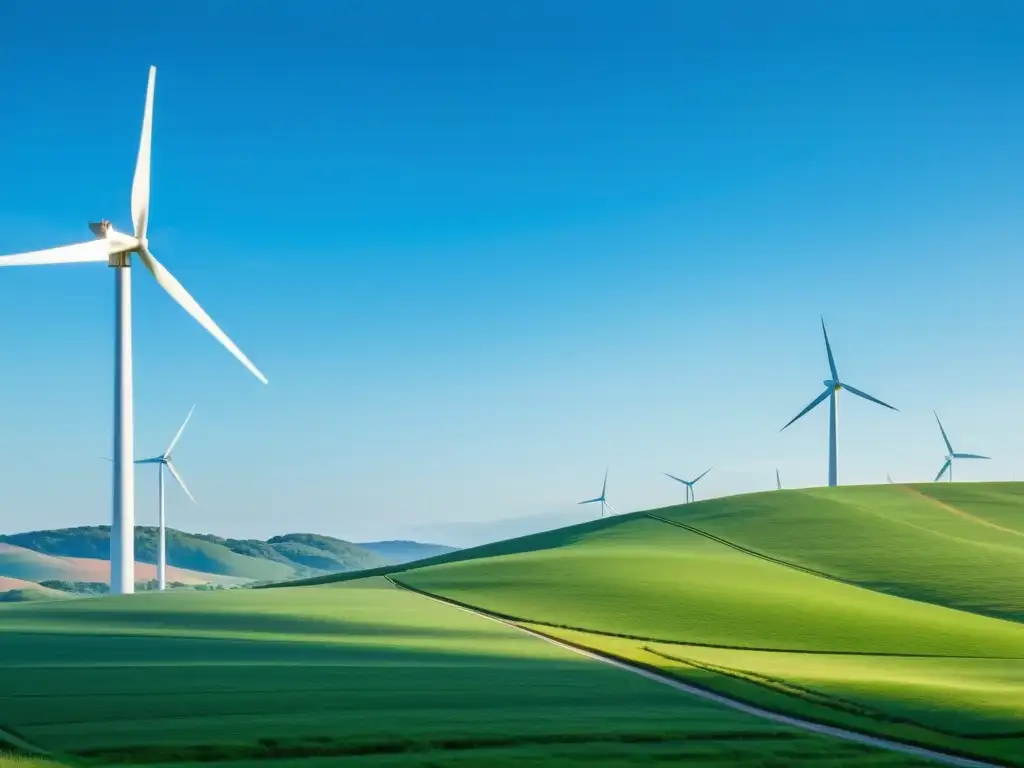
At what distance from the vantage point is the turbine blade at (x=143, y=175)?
51312 millimetres

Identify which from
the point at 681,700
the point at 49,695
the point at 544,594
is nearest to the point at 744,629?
the point at 544,594

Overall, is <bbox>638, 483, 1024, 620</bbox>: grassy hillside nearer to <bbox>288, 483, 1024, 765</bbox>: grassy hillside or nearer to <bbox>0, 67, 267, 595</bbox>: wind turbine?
<bbox>288, 483, 1024, 765</bbox>: grassy hillside

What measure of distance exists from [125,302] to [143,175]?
21.4ft

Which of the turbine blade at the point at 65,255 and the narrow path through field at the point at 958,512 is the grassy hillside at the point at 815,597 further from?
the turbine blade at the point at 65,255

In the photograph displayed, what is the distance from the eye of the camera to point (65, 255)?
158ft

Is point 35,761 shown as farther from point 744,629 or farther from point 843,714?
Answer: point 744,629

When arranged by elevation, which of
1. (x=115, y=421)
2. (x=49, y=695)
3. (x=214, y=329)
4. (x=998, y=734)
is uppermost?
(x=214, y=329)

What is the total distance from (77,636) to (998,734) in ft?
90.6

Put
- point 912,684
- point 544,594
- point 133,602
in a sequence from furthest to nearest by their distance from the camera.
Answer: point 544,594, point 133,602, point 912,684

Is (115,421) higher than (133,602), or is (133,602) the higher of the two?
(115,421)

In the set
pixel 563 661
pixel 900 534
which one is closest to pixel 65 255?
pixel 563 661

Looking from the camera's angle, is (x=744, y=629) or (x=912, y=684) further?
(x=744, y=629)

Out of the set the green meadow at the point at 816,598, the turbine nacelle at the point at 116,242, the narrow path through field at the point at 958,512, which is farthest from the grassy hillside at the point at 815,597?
the turbine nacelle at the point at 116,242

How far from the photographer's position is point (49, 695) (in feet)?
83.5
